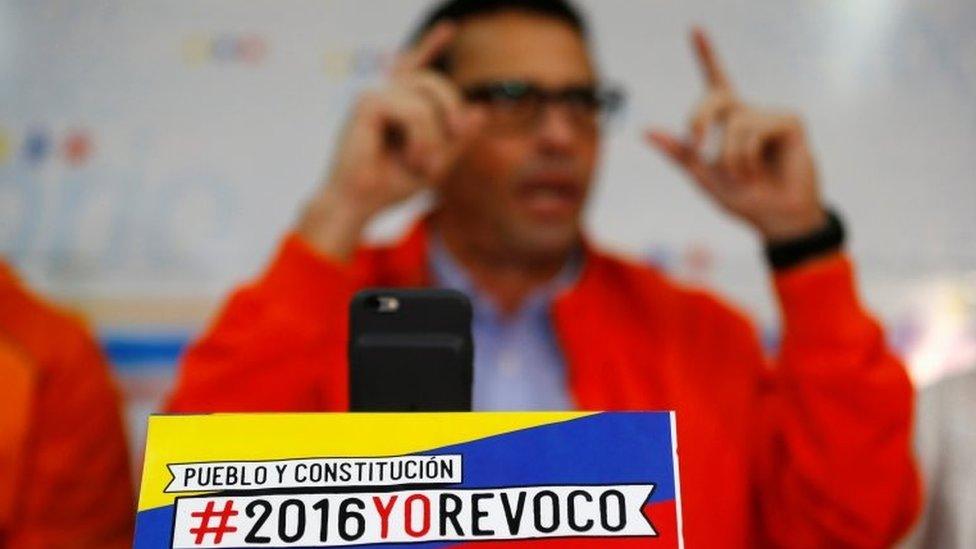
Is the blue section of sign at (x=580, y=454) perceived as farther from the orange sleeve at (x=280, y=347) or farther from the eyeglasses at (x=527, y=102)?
the eyeglasses at (x=527, y=102)

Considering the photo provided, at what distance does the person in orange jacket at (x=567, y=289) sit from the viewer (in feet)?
2.18

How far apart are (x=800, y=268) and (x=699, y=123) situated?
0.15 meters

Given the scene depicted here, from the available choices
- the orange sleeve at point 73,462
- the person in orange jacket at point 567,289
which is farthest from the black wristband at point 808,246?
the orange sleeve at point 73,462

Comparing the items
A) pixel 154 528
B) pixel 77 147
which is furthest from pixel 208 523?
pixel 77 147

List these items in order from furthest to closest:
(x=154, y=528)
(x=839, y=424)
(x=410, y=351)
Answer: (x=839, y=424) → (x=410, y=351) → (x=154, y=528)

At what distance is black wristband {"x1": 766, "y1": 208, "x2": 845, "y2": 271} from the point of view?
698 millimetres

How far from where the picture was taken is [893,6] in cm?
113

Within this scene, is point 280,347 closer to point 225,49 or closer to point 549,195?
point 549,195

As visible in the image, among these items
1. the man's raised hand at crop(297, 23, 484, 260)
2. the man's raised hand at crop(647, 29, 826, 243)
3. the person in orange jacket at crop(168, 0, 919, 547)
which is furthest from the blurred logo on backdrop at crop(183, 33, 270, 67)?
the man's raised hand at crop(647, 29, 826, 243)

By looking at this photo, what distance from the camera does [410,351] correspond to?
361 mm

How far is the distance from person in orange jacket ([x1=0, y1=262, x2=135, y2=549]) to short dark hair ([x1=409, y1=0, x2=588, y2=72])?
0.46 meters

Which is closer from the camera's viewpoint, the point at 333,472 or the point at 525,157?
the point at 333,472

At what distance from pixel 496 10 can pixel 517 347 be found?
14.2 inches

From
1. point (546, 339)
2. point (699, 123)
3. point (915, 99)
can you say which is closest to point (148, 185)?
point (546, 339)
